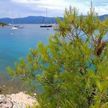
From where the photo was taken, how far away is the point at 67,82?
8125 mm

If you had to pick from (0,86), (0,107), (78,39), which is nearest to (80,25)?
(78,39)

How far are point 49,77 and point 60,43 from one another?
2.95 feet

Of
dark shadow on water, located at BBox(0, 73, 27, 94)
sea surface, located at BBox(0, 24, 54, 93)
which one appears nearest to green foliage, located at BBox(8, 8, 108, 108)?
sea surface, located at BBox(0, 24, 54, 93)

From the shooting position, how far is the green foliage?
312 inches

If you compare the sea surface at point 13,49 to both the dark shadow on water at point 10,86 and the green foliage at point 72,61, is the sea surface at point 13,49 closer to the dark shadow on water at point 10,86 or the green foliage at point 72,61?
the dark shadow on water at point 10,86

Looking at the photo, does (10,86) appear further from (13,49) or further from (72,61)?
(13,49)

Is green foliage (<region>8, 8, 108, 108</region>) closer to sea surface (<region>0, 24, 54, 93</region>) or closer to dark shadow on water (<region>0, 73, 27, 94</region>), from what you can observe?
sea surface (<region>0, 24, 54, 93</region>)


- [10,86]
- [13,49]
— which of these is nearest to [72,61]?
[10,86]

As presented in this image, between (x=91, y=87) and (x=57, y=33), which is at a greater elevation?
(x=57, y=33)

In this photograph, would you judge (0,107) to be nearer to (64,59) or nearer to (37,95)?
(37,95)

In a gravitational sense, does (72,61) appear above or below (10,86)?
above

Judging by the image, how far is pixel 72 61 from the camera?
321 inches

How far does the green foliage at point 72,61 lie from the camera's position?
26.0 feet

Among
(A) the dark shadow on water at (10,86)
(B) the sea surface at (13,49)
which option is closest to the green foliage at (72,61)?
(B) the sea surface at (13,49)
